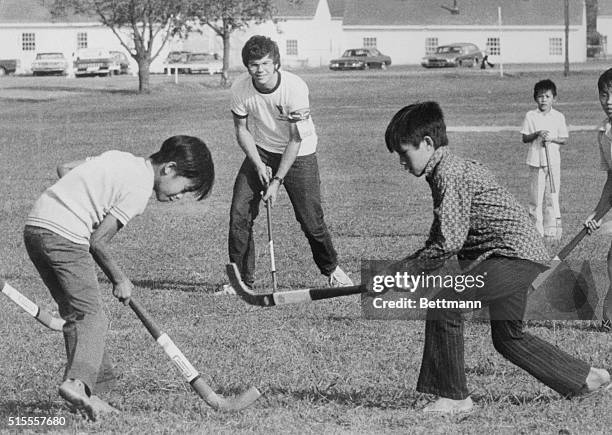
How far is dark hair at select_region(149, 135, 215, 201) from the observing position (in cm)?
573

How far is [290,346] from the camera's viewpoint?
760cm

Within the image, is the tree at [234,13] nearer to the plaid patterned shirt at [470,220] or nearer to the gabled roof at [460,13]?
the gabled roof at [460,13]

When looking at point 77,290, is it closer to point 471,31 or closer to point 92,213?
point 92,213

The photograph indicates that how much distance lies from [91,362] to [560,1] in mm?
93540

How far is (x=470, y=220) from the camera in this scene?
5.70m

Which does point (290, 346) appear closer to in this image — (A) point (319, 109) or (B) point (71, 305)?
(B) point (71, 305)

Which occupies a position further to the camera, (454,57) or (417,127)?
(454,57)

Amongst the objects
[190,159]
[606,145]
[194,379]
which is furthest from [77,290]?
[606,145]

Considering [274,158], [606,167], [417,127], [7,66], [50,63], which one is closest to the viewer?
[417,127]

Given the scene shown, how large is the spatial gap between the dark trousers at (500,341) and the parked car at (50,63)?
6631 centimetres

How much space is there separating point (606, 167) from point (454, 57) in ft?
234

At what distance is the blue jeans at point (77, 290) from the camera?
575 cm

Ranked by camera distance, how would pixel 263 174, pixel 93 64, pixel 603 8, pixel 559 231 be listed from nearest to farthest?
pixel 263 174
pixel 559 231
pixel 93 64
pixel 603 8

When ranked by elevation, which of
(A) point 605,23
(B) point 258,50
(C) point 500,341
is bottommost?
Result: (C) point 500,341
